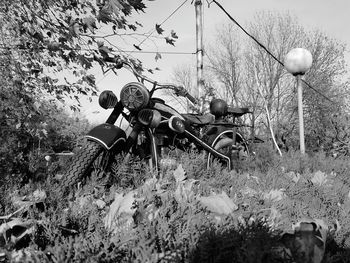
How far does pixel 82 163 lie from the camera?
2873mm

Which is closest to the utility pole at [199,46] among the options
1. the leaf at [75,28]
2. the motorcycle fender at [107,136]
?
the leaf at [75,28]

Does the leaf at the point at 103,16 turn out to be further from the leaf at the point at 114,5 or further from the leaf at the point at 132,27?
the leaf at the point at 132,27

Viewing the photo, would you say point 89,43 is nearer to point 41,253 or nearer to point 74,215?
point 74,215

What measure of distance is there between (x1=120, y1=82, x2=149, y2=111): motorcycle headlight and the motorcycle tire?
584 mm

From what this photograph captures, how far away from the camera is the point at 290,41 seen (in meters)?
34.3

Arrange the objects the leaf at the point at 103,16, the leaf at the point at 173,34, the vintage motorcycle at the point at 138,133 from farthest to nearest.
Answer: the leaf at the point at 173,34
the leaf at the point at 103,16
the vintage motorcycle at the point at 138,133

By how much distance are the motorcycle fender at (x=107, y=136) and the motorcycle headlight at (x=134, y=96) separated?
13.0 inches

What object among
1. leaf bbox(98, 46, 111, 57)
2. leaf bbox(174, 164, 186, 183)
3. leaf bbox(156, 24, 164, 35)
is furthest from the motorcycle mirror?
leaf bbox(174, 164, 186, 183)

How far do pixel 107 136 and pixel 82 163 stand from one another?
33 cm

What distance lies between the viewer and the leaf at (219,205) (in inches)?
65.5

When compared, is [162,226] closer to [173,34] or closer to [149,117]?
[149,117]

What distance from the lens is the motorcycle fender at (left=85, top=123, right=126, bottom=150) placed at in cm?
302

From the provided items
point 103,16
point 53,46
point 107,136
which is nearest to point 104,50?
point 53,46

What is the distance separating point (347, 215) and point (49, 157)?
296 cm
